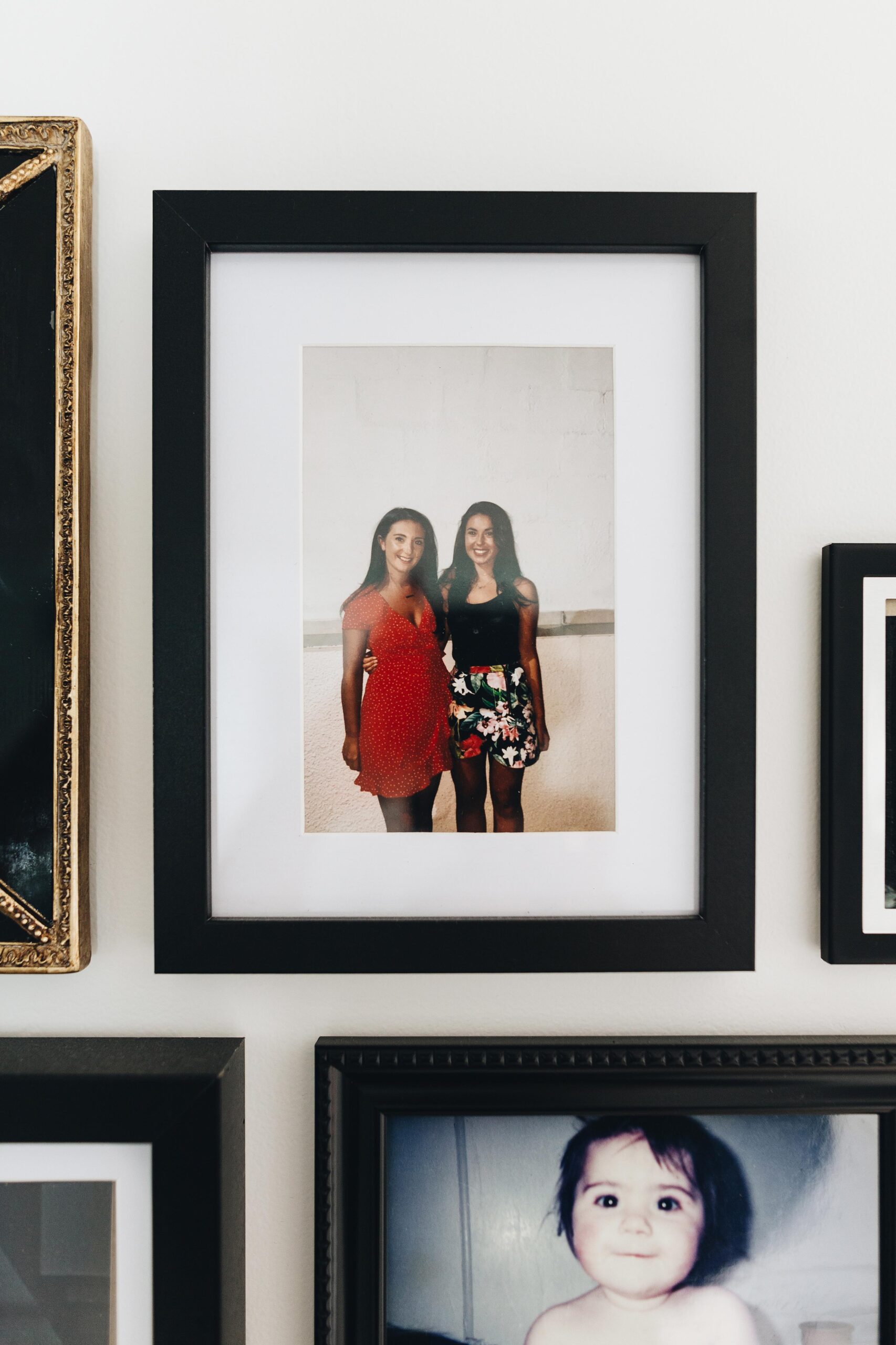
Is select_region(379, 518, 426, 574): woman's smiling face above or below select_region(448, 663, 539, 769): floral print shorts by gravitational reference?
above

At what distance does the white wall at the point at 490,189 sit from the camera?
653 mm

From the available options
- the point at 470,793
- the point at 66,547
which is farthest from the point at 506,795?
the point at 66,547

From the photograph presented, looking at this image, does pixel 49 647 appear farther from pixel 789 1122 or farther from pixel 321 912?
pixel 789 1122

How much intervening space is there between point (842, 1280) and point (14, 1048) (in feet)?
2.10

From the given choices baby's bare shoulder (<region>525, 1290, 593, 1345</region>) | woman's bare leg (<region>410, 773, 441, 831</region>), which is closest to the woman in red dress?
woman's bare leg (<region>410, 773, 441, 831</region>)

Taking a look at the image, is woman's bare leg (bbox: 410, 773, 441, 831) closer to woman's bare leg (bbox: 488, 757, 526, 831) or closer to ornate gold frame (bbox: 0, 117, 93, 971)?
woman's bare leg (bbox: 488, 757, 526, 831)

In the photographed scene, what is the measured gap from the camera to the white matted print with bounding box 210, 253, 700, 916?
641mm

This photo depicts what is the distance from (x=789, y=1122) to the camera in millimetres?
661

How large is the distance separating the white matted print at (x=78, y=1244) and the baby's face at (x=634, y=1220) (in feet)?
1.05

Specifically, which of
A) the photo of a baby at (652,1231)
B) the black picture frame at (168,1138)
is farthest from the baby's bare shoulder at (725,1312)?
the black picture frame at (168,1138)

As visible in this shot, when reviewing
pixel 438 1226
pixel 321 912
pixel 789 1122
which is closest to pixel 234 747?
pixel 321 912

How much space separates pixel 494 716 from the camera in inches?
25.2

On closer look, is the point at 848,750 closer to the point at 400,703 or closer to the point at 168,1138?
the point at 400,703

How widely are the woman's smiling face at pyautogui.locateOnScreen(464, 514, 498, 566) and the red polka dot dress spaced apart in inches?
2.0
